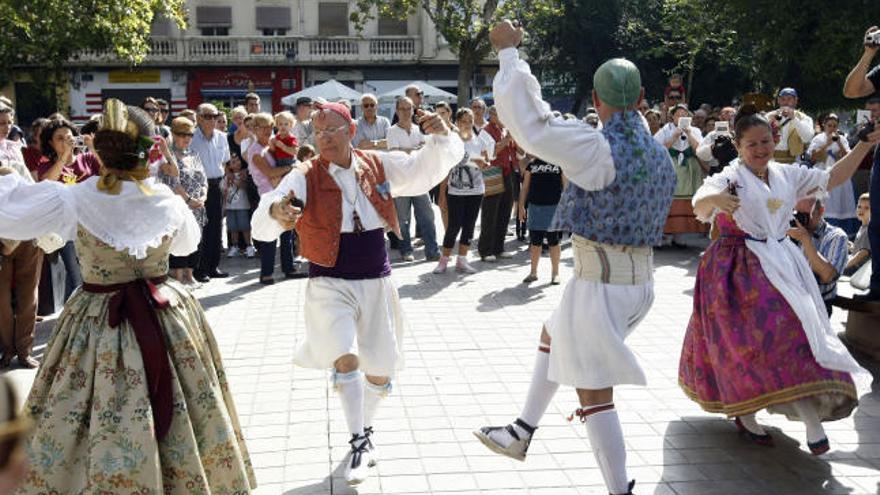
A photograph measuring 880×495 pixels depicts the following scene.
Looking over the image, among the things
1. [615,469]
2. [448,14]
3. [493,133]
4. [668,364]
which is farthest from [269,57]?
[615,469]

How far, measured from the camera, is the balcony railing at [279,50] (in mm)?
36000

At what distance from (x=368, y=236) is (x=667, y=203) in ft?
5.04

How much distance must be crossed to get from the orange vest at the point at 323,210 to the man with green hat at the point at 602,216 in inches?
41.6

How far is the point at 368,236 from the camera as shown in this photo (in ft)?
15.3

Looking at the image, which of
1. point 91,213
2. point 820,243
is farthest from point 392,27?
point 91,213

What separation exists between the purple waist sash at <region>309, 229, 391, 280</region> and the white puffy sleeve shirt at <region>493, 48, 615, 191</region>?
115 cm

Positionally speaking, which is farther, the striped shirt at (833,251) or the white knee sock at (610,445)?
the striped shirt at (833,251)

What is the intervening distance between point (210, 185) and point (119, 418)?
6.84m

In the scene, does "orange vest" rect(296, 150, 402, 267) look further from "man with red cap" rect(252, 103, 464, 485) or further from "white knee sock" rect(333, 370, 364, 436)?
"white knee sock" rect(333, 370, 364, 436)

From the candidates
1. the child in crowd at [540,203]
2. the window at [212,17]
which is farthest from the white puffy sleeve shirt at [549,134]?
the window at [212,17]

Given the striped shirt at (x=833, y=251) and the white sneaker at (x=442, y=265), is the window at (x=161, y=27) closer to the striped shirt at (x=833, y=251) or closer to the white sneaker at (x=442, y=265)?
the white sneaker at (x=442, y=265)

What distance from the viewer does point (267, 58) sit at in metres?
36.3

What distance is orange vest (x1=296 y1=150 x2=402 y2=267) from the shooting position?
4.56 m

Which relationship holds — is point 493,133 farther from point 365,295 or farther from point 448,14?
point 448,14
